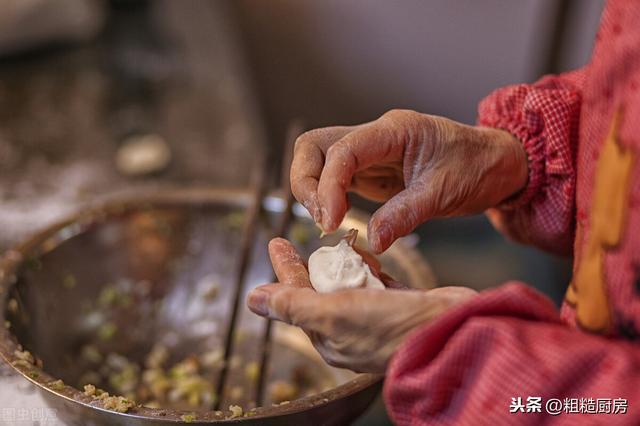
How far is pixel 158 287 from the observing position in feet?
4.19

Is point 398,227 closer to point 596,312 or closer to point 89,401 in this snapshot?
point 596,312

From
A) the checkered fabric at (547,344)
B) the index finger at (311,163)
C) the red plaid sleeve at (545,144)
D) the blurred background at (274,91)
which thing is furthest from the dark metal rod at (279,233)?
the blurred background at (274,91)

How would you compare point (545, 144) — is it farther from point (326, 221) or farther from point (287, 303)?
point (287, 303)

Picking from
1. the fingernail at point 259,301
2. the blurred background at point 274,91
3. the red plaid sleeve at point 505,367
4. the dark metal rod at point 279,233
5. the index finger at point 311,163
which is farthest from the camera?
the blurred background at point 274,91

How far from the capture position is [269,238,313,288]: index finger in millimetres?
780

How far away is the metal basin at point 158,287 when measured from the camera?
1068mm

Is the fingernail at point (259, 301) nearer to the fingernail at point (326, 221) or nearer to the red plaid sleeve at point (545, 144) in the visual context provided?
the fingernail at point (326, 221)

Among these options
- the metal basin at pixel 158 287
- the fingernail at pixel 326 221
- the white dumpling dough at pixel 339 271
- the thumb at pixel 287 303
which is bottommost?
the metal basin at pixel 158 287

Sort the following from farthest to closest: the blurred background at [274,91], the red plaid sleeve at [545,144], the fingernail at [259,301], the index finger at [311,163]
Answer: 1. the blurred background at [274,91]
2. the red plaid sleeve at [545,144]
3. the index finger at [311,163]
4. the fingernail at [259,301]

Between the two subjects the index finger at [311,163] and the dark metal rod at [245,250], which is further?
the dark metal rod at [245,250]

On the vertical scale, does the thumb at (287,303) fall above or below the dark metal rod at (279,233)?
above

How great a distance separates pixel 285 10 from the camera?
1959mm

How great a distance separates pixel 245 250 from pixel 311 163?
381 millimetres

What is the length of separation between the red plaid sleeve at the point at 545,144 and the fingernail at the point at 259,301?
46cm
